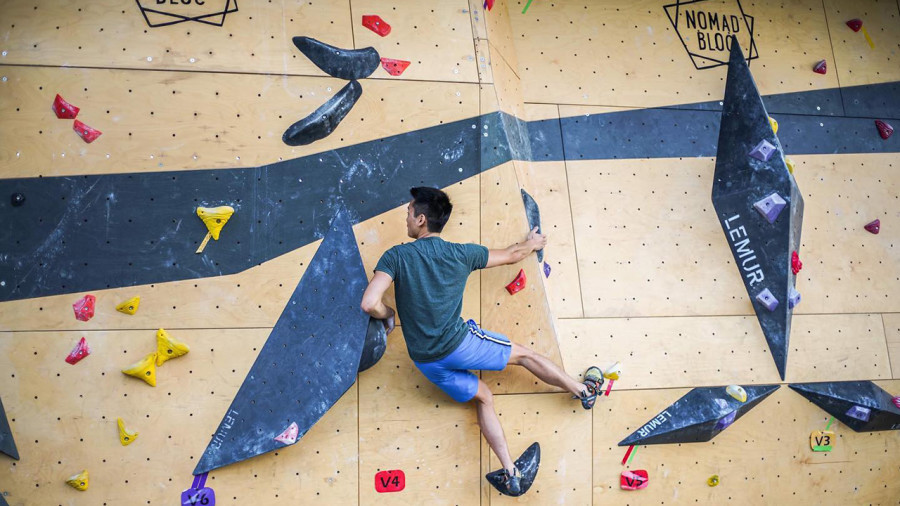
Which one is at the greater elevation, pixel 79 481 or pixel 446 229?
pixel 446 229

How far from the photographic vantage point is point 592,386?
3855 millimetres

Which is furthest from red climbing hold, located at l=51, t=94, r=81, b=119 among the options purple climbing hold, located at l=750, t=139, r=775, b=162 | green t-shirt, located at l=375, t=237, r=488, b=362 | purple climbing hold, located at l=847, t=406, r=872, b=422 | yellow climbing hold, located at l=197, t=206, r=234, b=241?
purple climbing hold, located at l=847, t=406, r=872, b=422

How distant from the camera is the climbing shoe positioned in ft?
12.6

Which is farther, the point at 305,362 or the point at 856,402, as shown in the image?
the point at 856,402

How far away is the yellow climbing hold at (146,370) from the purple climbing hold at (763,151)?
339cm

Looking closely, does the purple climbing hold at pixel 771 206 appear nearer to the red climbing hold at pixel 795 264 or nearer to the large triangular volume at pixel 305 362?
the red climbing hold at pixel 795 264

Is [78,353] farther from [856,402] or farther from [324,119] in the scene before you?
[856,402]

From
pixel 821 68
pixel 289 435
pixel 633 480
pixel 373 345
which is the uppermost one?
pixel 821 68

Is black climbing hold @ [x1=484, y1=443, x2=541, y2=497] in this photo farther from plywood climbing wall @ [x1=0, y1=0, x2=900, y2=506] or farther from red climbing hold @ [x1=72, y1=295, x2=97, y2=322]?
red climbing hold @ [x1=72, y1=295, x2=97, y2=322]

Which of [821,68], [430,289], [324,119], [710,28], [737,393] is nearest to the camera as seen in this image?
[430,289]

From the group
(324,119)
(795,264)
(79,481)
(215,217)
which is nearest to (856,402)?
(795,264)

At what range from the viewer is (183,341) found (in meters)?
3.50

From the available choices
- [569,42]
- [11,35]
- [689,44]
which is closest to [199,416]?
[11,35]

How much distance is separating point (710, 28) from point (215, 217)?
316 centimetres
